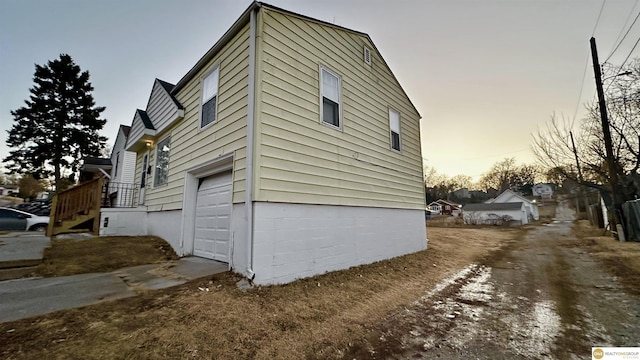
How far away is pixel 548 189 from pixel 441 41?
7810cm

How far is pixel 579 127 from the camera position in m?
15.5

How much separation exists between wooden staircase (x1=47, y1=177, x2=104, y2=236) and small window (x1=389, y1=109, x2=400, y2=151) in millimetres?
10076

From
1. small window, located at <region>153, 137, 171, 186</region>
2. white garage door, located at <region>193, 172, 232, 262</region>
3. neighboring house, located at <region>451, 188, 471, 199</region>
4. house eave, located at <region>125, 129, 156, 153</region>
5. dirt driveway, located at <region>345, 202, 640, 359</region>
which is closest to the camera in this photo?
dirt driveway, located at <region>345, 202, 640, 359</region>

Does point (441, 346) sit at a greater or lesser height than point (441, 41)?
lesser

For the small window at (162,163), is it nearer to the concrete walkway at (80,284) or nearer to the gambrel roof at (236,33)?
the gambrel roof at (236,33)

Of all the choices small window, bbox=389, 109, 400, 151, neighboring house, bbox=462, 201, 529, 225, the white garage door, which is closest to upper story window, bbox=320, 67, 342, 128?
the white garage door

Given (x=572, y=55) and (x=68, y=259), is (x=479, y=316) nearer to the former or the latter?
(x=68, y=259)

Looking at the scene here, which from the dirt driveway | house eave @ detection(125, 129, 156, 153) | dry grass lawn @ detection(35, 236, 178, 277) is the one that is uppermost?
house eave @ detection(125, 129, 156, 153)

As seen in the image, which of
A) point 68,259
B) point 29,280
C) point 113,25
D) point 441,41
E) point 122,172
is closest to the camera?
point 29,280

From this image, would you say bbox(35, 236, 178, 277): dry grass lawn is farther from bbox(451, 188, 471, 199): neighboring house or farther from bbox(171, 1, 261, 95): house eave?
bbox(451, 188, 471, 199): neighboring house

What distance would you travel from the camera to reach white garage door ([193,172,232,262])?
18.8ft

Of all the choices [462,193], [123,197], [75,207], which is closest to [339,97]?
[75,207]

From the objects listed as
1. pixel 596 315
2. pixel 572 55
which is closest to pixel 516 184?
pixel 572 55

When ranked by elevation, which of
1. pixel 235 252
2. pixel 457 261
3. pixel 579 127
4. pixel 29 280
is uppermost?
pixel 579 127
